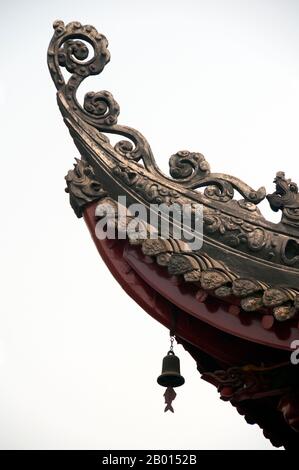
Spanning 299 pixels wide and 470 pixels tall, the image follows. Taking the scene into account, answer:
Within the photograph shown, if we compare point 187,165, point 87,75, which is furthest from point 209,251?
point 87,75

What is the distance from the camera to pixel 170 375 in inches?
208

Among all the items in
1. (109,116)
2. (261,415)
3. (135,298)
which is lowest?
(261,415)

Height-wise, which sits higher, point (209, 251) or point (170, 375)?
point (209, 251)

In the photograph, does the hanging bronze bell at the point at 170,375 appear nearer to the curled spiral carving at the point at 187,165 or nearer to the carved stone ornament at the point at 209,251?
the carved stone ornament at the point at 209,251

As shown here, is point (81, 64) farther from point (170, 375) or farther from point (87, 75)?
Result: point (170, 375)

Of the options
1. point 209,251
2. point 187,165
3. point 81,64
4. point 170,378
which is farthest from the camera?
point 81,64

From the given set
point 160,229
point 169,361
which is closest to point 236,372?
point 169,361

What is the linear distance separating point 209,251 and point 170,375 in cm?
67

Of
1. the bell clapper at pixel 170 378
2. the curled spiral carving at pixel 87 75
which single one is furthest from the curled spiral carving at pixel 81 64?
the bell clapper at pixel 170 378

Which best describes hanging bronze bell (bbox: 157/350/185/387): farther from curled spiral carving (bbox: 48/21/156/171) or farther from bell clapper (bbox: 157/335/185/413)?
curled spiral carving (bbox: 48/21/156/171)

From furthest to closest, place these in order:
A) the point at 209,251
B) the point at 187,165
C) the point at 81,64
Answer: the point at 81,64, the point at 187,165, the point at 209,251

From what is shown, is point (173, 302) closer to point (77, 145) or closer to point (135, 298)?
point (135, 298)

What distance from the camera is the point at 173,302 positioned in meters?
5.09

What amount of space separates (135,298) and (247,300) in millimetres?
655
